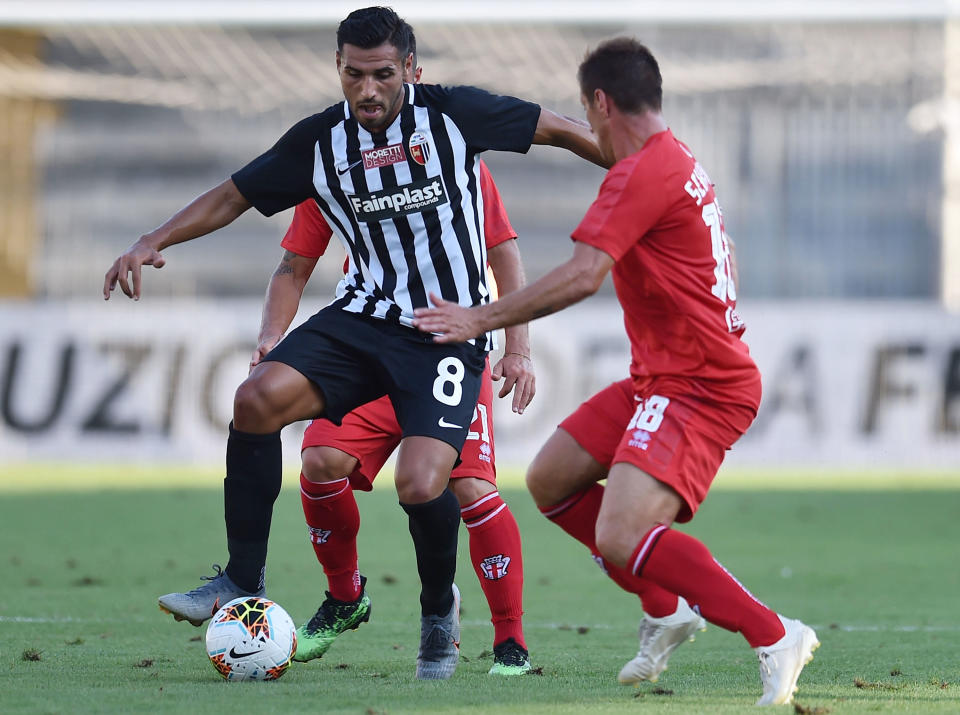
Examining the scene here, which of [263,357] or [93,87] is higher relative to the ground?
[93,87]

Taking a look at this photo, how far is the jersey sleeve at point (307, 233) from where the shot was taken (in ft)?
21.8

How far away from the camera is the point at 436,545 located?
5645 mm

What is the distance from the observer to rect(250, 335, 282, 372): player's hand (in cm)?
614

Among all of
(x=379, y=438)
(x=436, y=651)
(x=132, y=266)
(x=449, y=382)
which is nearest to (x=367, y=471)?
(x=379, y=438)

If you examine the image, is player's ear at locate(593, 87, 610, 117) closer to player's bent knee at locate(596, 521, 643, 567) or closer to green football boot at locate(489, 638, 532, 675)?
player's bent knee at locate(596, 521, 643, 567)

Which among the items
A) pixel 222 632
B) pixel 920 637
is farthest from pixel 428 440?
pixel 920 637

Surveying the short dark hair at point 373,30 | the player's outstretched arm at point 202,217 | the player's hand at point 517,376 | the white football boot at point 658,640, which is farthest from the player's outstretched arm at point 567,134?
the white football boot at point 658,640

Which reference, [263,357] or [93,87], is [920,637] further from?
[93,87]

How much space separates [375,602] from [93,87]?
16675mm

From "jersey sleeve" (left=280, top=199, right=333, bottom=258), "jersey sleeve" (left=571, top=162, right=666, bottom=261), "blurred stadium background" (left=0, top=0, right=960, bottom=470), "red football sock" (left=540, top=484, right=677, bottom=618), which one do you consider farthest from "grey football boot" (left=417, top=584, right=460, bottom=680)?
"blurred stadium background" (left=0, top=0, right=960, bottom=470)

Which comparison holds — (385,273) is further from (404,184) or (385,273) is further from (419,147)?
(419,147)

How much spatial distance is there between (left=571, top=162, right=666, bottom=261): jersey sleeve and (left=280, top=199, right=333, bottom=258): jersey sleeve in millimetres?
1955

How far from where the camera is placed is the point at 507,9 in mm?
23281

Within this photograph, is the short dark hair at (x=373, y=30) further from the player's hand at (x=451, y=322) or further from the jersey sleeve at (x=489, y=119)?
the player's hand at (x=451, y=322)
